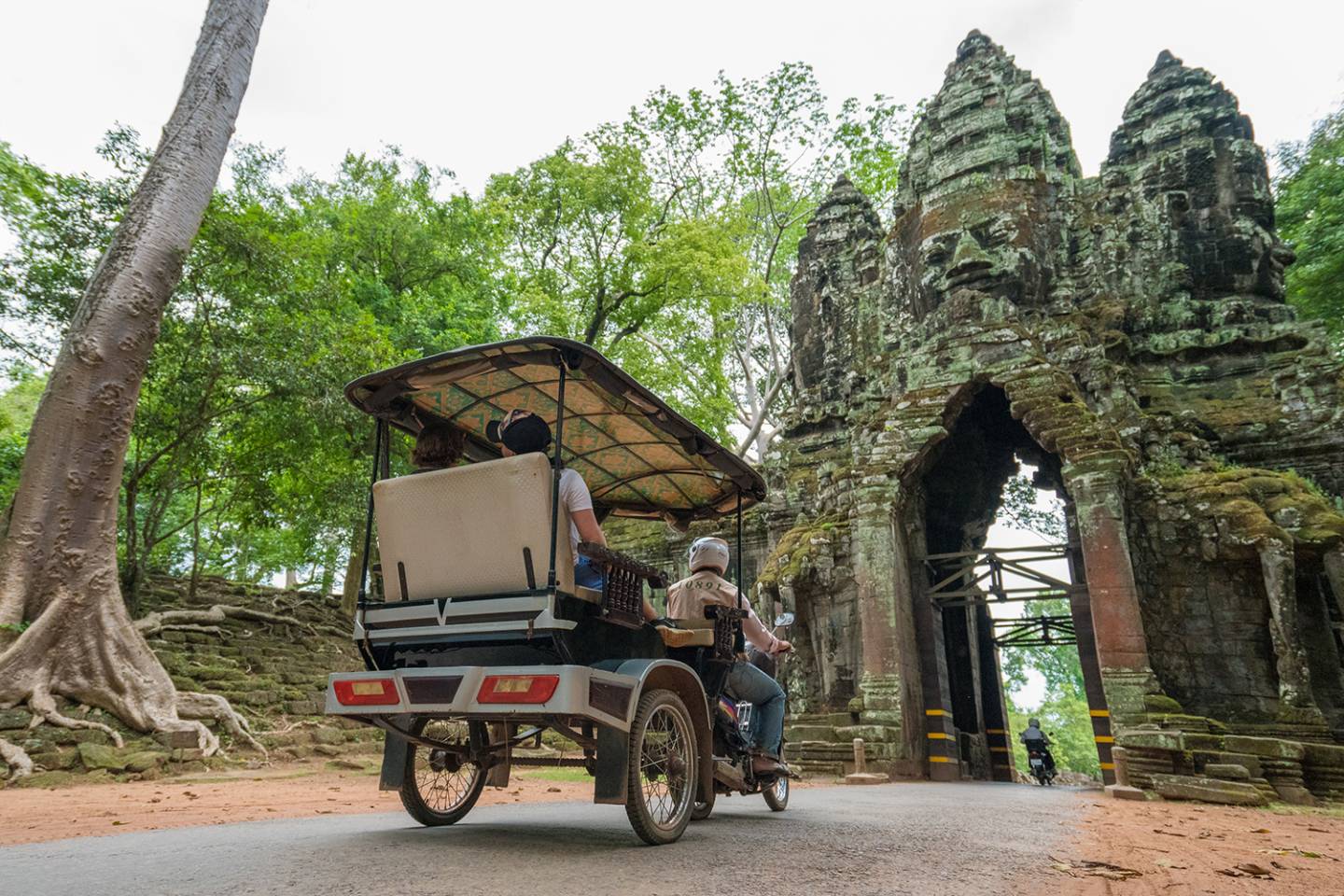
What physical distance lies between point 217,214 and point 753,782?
12.1 metres

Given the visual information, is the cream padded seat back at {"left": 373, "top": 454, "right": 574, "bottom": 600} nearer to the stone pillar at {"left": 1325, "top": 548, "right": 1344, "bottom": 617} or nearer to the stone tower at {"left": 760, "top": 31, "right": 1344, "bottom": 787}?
the stone tower at {"left": 760, "top": 31, "right": 1344, "bottom": 787}

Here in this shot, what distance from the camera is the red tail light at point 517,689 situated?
10.4 ft

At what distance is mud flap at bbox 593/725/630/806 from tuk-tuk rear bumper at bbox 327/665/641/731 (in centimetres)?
8

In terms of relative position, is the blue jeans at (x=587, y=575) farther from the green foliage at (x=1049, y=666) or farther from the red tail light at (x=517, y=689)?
the green foliage at (x=1049, y=666)

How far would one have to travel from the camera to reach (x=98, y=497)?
29.1 ft

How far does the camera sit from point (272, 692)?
11.8 metres

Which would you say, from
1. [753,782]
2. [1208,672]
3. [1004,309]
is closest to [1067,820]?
[753,782]

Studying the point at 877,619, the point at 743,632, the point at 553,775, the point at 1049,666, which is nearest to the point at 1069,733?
the point at 1049,666

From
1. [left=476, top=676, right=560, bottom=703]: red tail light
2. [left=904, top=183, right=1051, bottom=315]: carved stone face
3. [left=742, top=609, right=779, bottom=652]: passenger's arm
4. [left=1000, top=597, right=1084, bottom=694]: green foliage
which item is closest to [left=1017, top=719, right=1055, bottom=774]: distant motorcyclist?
[left=904, top=183, right=1051, bottom=315]: carved stone face

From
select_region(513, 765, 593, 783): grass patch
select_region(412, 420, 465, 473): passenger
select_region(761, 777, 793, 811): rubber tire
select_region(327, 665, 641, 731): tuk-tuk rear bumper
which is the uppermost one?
select_region(412, 420, 465, 473): passenger

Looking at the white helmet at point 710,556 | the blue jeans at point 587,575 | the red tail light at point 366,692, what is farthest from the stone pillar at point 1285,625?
the red tail light at point 366,692

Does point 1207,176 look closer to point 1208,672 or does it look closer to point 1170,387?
point 1170,387

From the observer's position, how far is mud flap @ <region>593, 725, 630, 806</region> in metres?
3.29

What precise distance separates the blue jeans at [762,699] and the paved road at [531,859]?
1.54 feet
